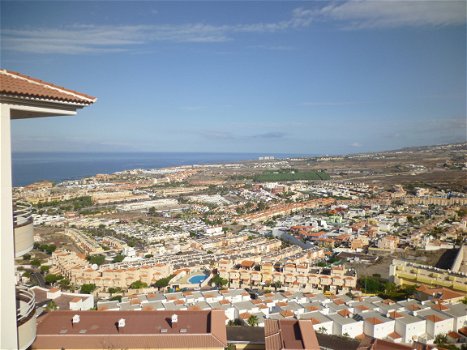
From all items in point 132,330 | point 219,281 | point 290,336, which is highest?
point 132,330

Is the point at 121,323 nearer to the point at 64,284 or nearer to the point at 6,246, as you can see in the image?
the point at 6,246

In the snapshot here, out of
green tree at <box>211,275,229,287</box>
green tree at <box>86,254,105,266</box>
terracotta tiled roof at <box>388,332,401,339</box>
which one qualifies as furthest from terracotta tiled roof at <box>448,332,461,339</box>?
green tree at <box>86,254,105,266</box>

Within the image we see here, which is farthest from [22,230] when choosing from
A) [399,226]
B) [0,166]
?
[399,226]

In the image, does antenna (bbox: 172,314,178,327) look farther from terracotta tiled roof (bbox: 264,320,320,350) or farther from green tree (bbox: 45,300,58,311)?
green tree (bbox: 45,300,58,311)

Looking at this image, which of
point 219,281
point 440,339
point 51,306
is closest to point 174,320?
point 51,306

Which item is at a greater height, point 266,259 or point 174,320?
point 174,320

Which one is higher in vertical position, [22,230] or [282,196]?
[22,230]

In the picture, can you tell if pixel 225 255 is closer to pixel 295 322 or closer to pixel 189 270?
pixel 189 270

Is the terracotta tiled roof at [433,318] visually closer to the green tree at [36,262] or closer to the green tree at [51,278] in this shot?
the green tree at [51,278]
